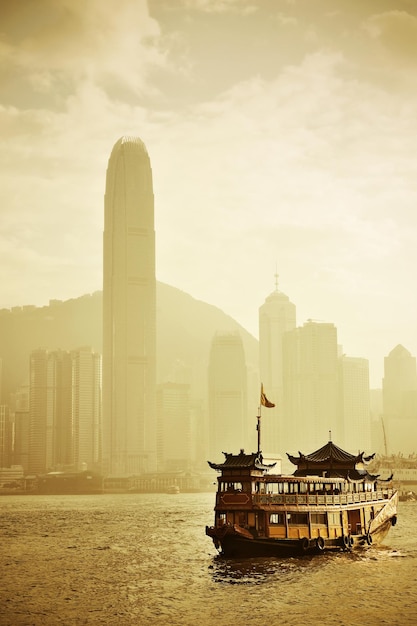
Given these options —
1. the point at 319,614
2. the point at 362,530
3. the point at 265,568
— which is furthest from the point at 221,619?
the point at 362,530

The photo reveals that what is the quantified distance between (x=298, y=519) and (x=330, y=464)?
11271 mm

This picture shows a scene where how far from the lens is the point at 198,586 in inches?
2494

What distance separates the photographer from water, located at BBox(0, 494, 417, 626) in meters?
54.4

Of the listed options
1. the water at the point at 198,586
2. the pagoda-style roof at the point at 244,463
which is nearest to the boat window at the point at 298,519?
the water at the point at 198,586

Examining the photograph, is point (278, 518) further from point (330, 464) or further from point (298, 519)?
point (330, 464)

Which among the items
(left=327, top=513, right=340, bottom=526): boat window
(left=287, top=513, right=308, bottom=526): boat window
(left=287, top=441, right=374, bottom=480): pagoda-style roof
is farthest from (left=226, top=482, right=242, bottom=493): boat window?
(left=287, top=441, right=374, bottom=480): pagoda-style roof

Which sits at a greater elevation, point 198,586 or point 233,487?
point 233,487

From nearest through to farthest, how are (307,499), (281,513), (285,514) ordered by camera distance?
1. (285,514)
2. (281,513)
3. (307,499)

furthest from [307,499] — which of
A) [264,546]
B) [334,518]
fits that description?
[264,546]

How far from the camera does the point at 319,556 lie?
2857 inches

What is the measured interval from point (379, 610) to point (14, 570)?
34.9m

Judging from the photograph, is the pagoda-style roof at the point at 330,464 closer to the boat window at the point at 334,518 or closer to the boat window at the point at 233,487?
the boat window at the point at 334,518

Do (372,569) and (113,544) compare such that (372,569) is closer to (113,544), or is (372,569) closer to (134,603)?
(134,603)

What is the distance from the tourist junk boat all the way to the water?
1273 mm
